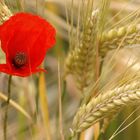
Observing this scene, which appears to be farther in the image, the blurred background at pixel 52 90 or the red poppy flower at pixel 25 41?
the blurred background at pixel 52 90

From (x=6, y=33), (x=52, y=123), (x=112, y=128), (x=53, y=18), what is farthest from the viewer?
(x=52, y=123)

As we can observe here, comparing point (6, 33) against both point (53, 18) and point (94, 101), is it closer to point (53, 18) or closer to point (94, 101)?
point (94, 101)

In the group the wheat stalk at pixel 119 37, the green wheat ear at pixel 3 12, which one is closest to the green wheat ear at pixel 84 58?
the wheat stalk at pixel 119 37

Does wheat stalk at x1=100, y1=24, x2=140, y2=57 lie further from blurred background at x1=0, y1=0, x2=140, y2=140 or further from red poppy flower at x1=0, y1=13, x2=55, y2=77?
red poppy flower at x1=0, y1=13, x2=55, y2=77

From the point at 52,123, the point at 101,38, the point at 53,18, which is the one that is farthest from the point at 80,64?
the point at 52,123

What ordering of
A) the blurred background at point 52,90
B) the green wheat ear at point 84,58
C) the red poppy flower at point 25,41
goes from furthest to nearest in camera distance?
the blurred background at point 52,90
the green wheat ear at point 84,58
the red poppy flower at point 25,41

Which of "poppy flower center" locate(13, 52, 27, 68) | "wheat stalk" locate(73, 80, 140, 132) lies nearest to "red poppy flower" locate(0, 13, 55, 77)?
"poppy flower center" locate(13, 52, 27, 68)

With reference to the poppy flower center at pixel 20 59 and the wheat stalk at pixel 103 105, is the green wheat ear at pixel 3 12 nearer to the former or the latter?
the poppy flower center at pixel 20 59
